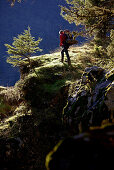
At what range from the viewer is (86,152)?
56 cm

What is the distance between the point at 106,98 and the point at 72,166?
207cm

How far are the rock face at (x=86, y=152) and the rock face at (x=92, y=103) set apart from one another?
1.44m

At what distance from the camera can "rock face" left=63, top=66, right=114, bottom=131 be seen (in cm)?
231

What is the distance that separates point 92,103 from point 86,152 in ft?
7.38

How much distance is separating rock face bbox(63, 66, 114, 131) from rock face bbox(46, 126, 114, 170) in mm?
1441

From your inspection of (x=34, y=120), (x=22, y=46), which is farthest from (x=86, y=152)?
(x=22, y=46)

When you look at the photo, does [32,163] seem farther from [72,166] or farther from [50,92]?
[72,166]

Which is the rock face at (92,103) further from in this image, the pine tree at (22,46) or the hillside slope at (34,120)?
the pine tree at (22,46)

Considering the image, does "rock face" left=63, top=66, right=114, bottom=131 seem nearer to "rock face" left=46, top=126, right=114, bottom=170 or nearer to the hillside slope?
the hillside slope

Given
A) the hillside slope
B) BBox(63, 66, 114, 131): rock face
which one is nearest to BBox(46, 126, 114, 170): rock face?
BBox(63, 66, 114, 131): rock face

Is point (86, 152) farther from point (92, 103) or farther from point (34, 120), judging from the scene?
point (34, 120)

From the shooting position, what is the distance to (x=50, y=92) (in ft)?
15.6

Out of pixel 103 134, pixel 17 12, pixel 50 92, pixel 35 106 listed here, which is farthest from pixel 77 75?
pixel 17 12

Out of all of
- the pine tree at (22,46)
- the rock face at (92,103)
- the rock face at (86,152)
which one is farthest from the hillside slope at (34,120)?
the rock face at (86,152)
